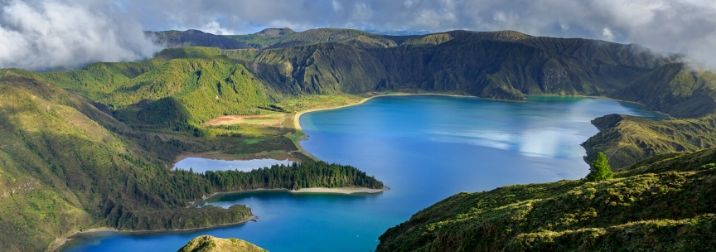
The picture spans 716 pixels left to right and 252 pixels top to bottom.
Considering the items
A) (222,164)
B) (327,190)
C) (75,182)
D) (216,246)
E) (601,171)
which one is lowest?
(216,246)

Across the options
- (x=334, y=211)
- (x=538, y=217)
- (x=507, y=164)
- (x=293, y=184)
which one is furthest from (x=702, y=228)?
(x=507, y=164)

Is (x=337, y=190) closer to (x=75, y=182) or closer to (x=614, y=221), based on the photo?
(x=75, y=182)

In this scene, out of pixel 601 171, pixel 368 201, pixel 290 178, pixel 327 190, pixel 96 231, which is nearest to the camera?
pixel 601 171

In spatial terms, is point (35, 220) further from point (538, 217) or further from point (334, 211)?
point (538, 217)

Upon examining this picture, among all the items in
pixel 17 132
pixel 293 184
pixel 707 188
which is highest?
pixel 17 132

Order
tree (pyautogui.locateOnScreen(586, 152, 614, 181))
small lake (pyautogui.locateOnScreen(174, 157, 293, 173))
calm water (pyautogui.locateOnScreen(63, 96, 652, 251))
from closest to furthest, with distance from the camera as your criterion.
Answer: tree (pyautogui.locateOnScreen(586, 152, 614, 181))
calm water (pyautogui.locateOnScreen(63, 96, 652, 251))
small lake (pyautogui.locateOnScreen(174, 157, 293, 173))

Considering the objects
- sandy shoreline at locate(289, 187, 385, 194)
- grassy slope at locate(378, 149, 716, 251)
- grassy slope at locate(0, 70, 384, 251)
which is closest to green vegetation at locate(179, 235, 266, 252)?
grassy slope at locate(378, 149, 716, 251)

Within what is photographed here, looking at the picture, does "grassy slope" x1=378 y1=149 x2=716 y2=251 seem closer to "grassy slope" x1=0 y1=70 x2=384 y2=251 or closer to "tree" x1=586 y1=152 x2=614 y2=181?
"tree" x1=586 y1=152 x2=614 y2=181

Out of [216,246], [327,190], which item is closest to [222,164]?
[327,190]
